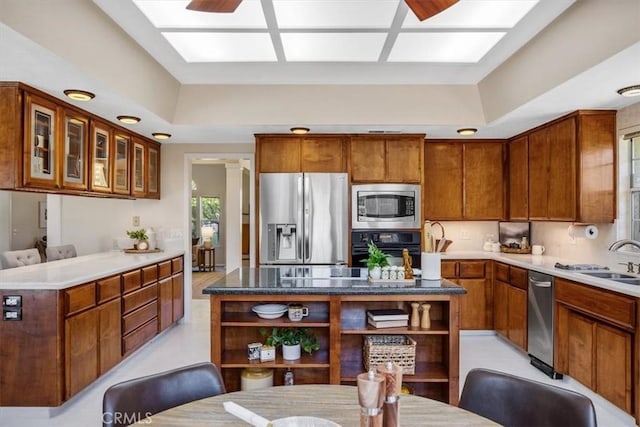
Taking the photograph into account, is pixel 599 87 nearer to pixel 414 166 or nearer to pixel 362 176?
pixel 414 166

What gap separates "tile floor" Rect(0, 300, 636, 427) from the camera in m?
2.66

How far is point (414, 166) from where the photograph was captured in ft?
14.8

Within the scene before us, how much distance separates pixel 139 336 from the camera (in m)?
3.81

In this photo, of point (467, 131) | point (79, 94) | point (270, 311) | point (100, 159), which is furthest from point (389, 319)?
point (100, 159)

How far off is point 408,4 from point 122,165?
343 cm

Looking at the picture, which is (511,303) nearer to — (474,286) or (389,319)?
(474,286)

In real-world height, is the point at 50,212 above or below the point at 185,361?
above

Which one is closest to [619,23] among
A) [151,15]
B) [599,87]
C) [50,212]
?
[599,87]

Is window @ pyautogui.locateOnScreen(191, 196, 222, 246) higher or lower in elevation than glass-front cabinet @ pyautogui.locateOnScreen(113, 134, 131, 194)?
lower

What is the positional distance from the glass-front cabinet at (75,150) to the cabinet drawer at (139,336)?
1352mm

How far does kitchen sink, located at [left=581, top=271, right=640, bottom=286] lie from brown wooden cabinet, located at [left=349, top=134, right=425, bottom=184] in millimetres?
1879

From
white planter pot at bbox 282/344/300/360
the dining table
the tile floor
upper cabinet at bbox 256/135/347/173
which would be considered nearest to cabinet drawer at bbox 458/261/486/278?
the tile floor

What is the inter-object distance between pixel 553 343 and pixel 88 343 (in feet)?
11.6

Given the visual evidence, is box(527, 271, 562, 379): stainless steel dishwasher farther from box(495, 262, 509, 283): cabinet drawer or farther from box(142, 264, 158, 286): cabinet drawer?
box(142, 264, 158, 286): cabinet drawer
